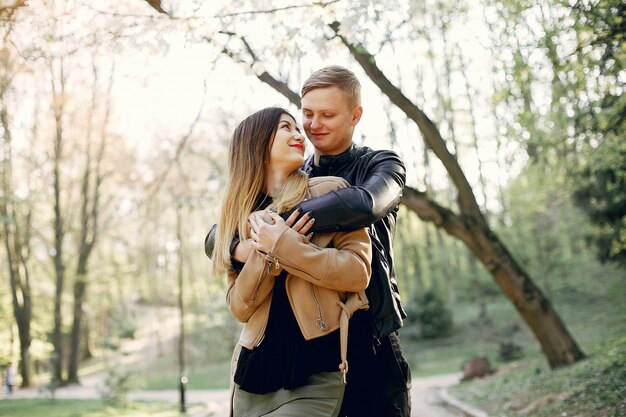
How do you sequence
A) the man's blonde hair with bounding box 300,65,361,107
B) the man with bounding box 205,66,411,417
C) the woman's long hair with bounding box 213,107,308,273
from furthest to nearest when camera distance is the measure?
the man's blonde hair with bounding box 300,65,361,107 → the woman's long hair with bounding box 213,107,308,273 → the man with bounding box 205,66,411,417

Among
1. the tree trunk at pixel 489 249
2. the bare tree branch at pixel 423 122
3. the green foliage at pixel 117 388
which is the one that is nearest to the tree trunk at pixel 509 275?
the tree trunk at pixel 489 249

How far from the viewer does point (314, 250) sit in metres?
2.03

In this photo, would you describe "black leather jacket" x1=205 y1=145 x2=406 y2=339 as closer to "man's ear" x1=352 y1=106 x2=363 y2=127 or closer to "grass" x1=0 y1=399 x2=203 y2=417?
"man's ear" x1=352 y1=106 x2=363 y2=127

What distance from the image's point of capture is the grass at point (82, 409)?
13.8m

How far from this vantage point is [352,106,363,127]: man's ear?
261 cm

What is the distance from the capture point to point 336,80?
250 centimetres

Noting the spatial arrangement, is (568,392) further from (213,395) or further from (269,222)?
(213,395)

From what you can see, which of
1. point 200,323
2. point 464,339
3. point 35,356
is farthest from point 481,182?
point 35,356

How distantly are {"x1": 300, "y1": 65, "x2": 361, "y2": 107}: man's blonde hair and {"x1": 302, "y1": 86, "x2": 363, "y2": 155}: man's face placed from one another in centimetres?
2

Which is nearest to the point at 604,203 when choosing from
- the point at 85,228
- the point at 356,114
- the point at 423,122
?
the point at 423,122

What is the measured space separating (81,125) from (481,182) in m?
17.0

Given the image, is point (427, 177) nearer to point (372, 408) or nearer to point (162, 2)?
point (162, 2)

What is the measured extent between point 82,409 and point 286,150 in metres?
14.7

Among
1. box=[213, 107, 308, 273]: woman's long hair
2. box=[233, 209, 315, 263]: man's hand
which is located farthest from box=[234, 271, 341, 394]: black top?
box=[213, 107, 308, 273]: woman's long hair
